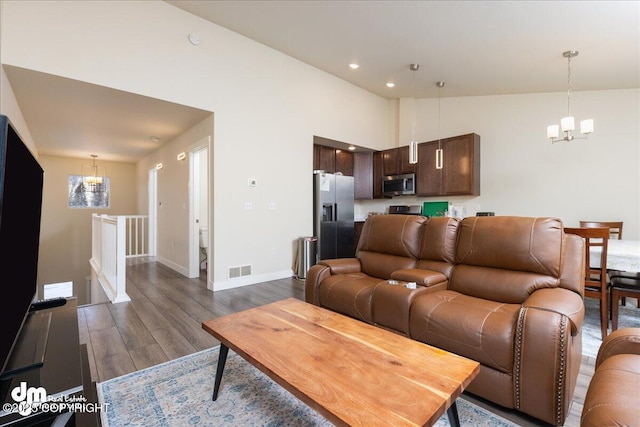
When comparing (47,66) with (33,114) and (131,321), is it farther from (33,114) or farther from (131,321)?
(131,321)

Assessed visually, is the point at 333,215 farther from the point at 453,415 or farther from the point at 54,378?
the point at 54,378

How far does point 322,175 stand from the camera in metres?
5.16

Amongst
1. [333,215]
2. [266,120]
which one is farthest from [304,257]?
[266,120]

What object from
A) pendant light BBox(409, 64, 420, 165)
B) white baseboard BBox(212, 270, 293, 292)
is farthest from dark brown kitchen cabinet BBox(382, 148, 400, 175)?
white baseboard BBox(212, 270, 293, 292)

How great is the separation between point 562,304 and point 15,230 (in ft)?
8.21

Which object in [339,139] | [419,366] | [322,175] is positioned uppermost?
[339,139]

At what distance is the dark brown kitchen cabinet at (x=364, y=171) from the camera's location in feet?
20.9

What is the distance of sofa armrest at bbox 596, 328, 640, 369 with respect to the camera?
1.28 meters

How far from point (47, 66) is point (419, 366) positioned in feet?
12.8

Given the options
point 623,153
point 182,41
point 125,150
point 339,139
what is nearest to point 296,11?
point 182,41

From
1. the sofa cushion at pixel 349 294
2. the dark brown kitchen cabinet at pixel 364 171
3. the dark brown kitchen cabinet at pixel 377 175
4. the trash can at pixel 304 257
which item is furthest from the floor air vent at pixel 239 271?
the dark brown kitchen cabinet at pixel 377 175

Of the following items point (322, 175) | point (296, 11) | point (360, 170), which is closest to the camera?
point (296, 11)

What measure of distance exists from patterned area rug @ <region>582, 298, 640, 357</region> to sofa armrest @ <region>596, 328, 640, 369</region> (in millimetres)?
1152

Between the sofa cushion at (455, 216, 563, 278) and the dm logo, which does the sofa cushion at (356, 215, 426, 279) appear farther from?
the dm logo
